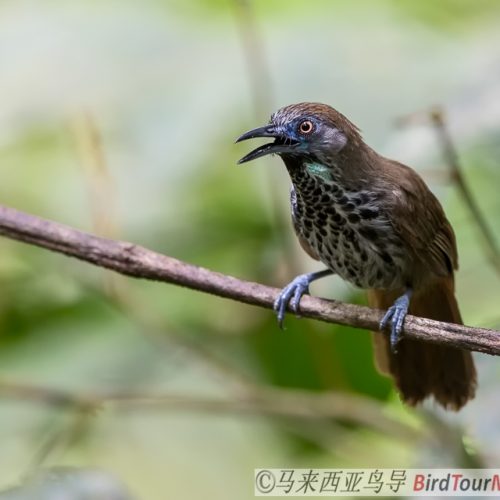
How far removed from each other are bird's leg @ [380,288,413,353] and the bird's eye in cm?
60

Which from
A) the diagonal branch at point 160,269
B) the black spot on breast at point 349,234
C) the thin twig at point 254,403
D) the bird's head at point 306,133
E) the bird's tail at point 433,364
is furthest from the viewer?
the thin twig at point 254,403

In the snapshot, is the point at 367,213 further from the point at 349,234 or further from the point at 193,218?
the point at 193,218

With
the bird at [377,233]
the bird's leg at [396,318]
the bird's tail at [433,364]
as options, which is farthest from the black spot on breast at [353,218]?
the bird's tail at [433,364]

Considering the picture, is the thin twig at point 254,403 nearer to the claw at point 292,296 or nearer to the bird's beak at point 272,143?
the claw at point 292,296

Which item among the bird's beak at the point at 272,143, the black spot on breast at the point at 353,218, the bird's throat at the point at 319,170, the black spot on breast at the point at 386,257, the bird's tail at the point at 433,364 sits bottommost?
the bird's tail at the point at 433,364

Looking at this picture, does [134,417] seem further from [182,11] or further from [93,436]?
[182,11]

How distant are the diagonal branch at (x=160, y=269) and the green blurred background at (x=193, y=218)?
852 millimetres

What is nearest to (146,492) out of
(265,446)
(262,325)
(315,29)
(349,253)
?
(265,446)

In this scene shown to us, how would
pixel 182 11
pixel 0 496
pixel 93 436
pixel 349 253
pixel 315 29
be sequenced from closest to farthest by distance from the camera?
pixel 0 496 < pixel 349 253 < pixel 315 29 < pixel 93 436 < pixel 182 11

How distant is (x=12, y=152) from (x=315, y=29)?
1.76 m

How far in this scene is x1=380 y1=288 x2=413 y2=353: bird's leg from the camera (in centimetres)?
302

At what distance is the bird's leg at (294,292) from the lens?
10.4ft

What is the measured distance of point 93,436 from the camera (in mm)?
4750

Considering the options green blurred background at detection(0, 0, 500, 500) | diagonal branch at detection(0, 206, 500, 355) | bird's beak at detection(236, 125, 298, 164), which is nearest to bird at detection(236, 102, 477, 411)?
bird's beak at detection(236, 125, 298, 164)
